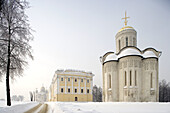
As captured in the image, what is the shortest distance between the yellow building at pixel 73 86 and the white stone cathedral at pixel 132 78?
14.2 meters

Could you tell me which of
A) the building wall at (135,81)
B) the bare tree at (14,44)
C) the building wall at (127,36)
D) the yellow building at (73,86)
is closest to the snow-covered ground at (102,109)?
the bare tree at (14,44)

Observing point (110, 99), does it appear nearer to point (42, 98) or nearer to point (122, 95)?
point (122, 95)

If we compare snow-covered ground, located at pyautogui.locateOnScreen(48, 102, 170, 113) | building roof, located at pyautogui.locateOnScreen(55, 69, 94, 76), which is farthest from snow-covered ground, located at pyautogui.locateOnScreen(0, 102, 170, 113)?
building roof, located at pyautogui.locateOnScreen(55, 69, 94, 76)

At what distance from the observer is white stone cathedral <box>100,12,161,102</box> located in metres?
29.6

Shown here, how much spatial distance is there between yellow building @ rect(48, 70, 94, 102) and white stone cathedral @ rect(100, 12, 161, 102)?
1422 cm

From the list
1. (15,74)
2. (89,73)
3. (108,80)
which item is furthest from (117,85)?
(15,74)

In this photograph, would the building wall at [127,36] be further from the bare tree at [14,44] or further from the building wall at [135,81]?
the bare tree at [14,44]

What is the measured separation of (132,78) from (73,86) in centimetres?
2357

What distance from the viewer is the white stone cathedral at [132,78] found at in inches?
1166

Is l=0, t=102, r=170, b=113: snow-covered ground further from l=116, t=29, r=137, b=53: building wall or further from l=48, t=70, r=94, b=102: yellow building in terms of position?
l=48, t=70, r=94, b=102: yellow building

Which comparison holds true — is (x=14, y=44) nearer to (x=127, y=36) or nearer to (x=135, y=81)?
(x=135, y=81)

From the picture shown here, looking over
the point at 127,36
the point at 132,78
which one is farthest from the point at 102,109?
the point at 127,36

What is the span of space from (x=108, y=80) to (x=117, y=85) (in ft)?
8.86

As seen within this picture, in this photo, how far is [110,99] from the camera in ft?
106
